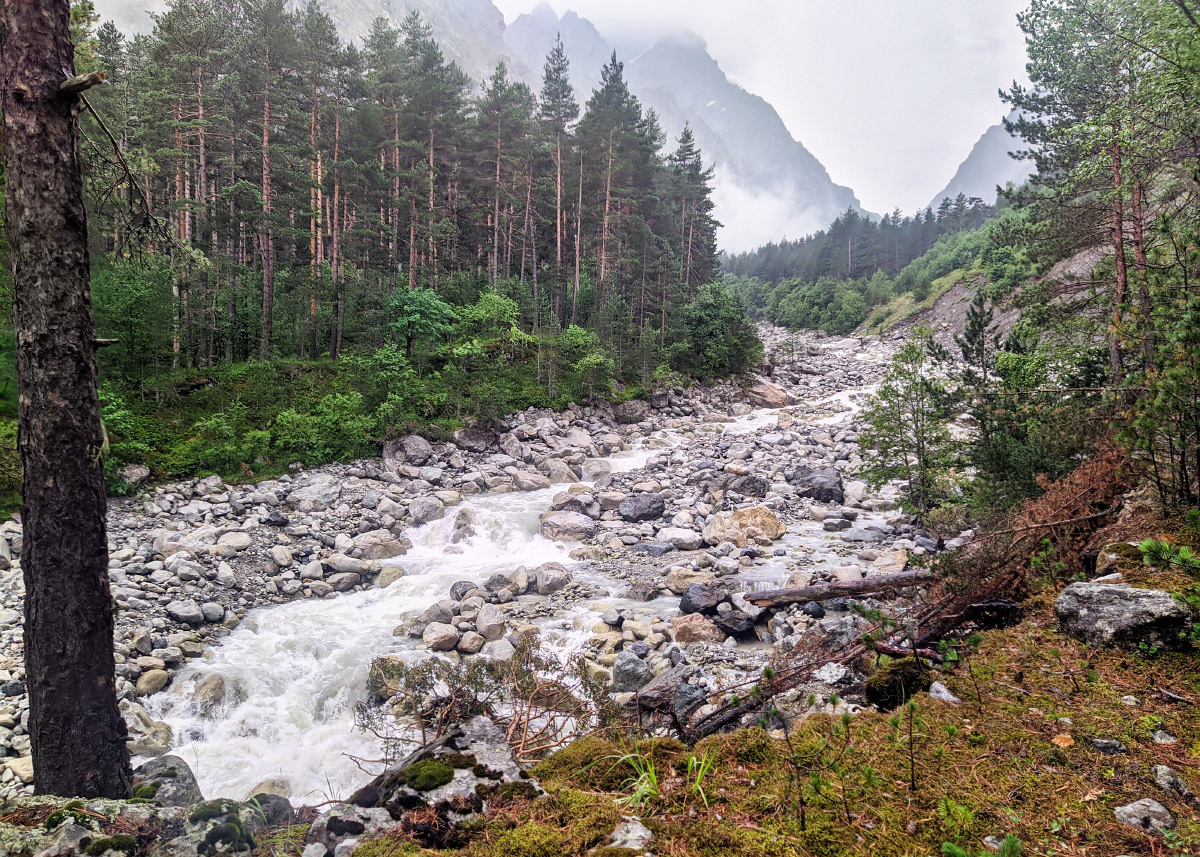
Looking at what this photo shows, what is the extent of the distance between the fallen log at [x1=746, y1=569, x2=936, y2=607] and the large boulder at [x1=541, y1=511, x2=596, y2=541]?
607cm

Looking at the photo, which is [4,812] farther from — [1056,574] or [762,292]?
[762,292]

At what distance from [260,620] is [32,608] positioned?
21.9 ft

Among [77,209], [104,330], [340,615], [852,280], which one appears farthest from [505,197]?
[852,280]

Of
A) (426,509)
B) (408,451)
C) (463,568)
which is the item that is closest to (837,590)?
(463,568)

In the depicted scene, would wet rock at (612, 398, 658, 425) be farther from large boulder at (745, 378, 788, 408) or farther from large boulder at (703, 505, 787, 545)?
large boulder at (703, 505, 787, 545)

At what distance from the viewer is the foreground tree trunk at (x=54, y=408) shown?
377 centimetres

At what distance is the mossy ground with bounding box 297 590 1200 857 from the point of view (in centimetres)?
200

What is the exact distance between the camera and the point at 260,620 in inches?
387

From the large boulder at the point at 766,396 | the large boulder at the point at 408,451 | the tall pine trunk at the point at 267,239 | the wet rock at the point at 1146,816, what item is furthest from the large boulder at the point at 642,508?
the large boulder at the point at 766,396

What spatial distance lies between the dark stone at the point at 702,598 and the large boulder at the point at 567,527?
494cm

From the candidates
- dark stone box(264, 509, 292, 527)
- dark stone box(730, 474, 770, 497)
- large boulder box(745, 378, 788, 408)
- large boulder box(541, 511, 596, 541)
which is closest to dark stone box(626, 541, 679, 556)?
large boulder box(541, 511, 596, 541)

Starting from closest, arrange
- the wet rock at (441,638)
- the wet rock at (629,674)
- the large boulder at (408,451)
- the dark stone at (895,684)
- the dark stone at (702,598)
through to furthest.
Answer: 1. the dark stone at (895,684)
2. the wet rock at (629,674)
3. the wet rock at (441,638)
4. the dark stone at (702,598)
5. the large boulder at (408,451)

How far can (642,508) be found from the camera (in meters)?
15.7

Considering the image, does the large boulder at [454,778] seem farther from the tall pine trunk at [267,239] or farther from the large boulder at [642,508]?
the tall pine trunk at [267,239]
